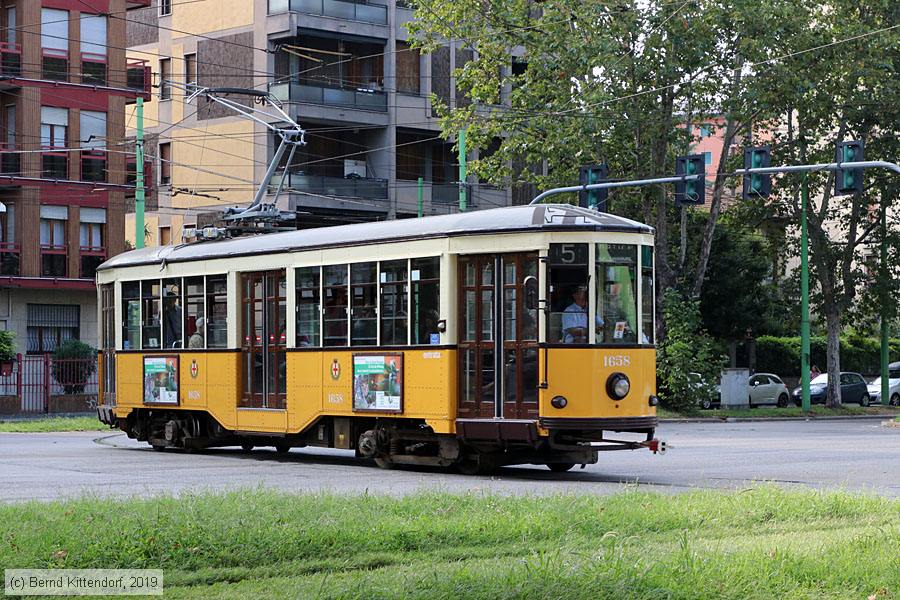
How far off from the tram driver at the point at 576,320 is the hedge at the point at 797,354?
47.8 m

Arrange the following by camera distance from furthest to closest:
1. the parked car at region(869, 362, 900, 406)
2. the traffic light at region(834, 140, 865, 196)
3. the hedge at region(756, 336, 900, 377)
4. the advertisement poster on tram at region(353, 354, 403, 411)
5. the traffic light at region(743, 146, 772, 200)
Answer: the hedge at region(756, 336, 900, 377) < the parked car at region(869, 362, 900, 406) < the traffic light at region(743, 146, 772, 200) < the traffic light at region(834, 140, 865, 196) < the advertisement poster on tram at region(353, 354, 403, 411)

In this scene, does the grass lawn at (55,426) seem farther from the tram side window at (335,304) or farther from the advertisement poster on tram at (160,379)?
the tram side window at (335,304)

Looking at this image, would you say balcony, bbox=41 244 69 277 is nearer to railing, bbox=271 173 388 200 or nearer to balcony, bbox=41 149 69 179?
balcony, bbox=41 149 69 179

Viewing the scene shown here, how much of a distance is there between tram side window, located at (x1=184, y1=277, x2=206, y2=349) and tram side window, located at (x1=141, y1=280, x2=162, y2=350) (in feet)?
3.06

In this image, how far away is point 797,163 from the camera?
50.7 metres

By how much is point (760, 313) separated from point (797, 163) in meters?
13.0

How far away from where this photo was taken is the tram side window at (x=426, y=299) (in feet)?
63.6

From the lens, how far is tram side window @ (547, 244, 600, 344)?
723 inches

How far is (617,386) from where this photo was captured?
60.2 ft

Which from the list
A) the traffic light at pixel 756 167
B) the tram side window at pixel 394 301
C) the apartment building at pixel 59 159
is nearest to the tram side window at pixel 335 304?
the tram side window at pixel 394 301

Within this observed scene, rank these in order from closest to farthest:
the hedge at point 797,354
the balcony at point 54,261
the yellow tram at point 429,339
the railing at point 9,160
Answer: the yellow tram at point 429,339 → the railing at point 9,160 → the balcony at point 54,261 → the hedge at point 797,354

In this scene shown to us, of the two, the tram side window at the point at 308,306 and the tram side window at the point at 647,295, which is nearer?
the tram side window at the point at 647,295

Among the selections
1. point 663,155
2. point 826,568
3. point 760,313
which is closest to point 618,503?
point 826,568

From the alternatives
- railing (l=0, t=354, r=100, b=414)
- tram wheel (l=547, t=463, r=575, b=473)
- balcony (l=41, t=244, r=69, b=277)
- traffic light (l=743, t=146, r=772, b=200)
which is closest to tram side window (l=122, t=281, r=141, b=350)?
tram wheel (l=547, t=463, r=575, b=473)
